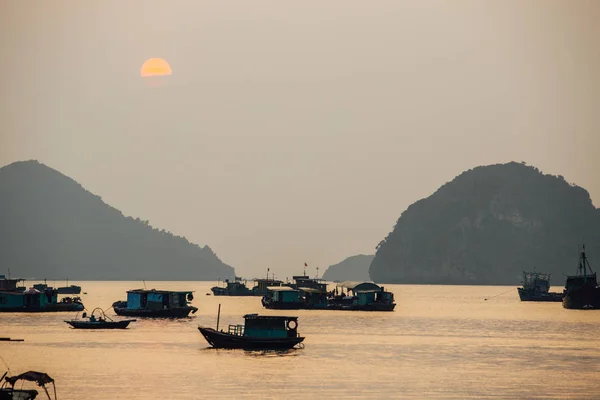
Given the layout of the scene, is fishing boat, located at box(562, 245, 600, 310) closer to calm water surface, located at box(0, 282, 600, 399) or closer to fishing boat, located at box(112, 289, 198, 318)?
calm water surface, located at box(0, 282, 600, 399)

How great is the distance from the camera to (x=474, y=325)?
148 m

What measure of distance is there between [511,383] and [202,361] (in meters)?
25.9

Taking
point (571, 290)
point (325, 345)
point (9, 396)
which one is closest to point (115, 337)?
point (325, 345)

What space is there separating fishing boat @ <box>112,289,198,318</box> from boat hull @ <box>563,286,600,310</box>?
8416 centimetres

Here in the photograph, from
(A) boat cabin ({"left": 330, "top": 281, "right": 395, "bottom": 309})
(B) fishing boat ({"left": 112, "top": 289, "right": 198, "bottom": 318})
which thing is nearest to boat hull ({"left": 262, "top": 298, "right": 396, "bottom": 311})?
(A) boat cabin ({"left": 330, "top": 281, "right": 395, "bottom": 309})

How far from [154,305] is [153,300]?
0.79 m

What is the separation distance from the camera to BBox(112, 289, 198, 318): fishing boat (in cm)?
13675

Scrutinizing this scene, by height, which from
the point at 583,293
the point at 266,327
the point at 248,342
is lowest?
the point at 248,342

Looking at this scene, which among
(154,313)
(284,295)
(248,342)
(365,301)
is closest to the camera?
(248,342)

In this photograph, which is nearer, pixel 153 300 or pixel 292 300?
pixel 153 300

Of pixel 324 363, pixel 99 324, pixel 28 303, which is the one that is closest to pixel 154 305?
pixel 99 324

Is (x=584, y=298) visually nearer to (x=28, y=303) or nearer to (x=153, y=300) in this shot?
(x=153, y=300)

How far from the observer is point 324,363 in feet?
277

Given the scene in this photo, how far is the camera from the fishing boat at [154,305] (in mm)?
136750
